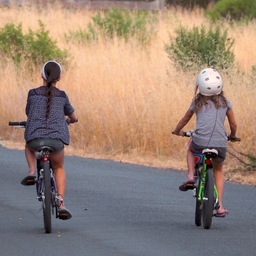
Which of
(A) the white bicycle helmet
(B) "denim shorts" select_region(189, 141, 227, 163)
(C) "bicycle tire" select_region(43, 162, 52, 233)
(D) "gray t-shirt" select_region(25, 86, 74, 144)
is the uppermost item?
(A) the white bicycle helmet

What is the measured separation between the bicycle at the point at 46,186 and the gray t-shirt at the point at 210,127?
4.58 ft

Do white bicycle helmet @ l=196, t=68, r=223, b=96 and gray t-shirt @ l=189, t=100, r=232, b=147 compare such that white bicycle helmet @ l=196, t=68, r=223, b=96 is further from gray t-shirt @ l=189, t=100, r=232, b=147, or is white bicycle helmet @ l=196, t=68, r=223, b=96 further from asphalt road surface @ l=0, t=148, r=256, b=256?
asphalt road surface @ l=0, t=148, r=256, b=256

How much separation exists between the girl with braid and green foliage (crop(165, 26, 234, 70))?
13518mm

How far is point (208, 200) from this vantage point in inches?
472

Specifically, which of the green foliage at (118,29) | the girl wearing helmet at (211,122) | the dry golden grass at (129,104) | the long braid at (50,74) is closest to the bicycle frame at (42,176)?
the long braid at (50,74)

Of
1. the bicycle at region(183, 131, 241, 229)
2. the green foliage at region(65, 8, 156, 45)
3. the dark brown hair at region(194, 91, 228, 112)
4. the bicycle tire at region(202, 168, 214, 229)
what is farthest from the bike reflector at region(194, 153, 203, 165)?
the green foliage at region(65, 8, 156, 45)

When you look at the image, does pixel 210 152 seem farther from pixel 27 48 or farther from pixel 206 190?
pixel 27 48

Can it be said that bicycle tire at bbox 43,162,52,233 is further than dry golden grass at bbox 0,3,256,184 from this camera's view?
No

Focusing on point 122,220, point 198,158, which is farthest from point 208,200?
point 122,220

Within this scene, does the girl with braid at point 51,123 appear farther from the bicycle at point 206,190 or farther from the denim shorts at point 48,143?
the bicycle at point 206,190

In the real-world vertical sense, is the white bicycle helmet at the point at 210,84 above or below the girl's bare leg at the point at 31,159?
above

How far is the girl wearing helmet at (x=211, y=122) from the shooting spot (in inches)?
483

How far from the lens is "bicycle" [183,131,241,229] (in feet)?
39.4

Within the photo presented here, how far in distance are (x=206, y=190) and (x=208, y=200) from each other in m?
0.13
